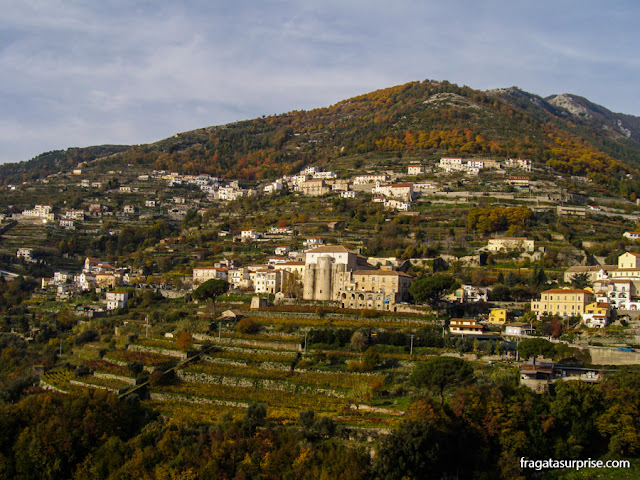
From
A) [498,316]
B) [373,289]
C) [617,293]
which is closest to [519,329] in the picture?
[498,316]

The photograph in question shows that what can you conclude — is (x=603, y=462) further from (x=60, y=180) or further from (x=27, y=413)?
(x=60, y=180)

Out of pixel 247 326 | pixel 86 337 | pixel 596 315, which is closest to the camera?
pixel 596 315

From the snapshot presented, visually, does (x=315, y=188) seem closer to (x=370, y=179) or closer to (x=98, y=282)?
(x=370, y=179)

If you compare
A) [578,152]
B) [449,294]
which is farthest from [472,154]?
[449,294]

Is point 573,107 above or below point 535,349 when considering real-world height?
above

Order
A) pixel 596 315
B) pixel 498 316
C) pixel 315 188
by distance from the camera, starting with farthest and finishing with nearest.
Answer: pixel 315 188 < pixel 498 316 < pixel 596 315

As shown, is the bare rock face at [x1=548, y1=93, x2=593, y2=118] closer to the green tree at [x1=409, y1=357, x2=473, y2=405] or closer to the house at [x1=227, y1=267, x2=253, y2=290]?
the house at [x1=227, y1=267, x2=253, y2=290]
